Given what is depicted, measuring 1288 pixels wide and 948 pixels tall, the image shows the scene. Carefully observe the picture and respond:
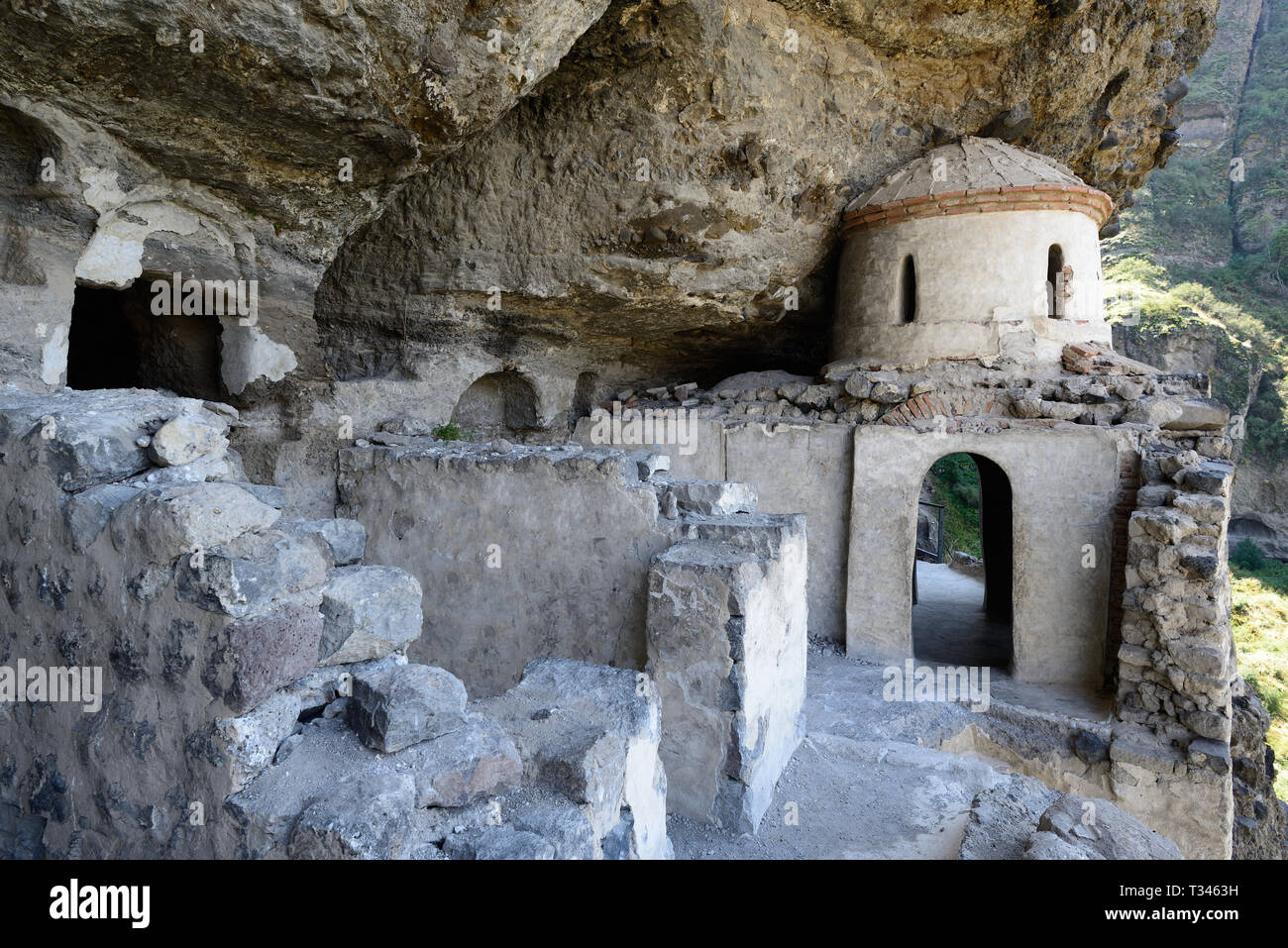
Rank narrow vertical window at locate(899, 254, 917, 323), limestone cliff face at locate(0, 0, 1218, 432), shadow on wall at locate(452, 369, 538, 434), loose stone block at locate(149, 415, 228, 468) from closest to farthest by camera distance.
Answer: loose stone block at locate(149, 415, 228, 468) → limestone cliff face at locate(0, 0, 1218, 432) → narrow vertical window at locate(899, 254, 917, 323) → shadow on wall at locate(452, 369, 538, 434)

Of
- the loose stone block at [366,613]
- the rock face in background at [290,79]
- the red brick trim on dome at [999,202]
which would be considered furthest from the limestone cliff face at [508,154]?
the loose stone block at [366,613]

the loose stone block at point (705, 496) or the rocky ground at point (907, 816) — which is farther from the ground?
the loose stone block at point (705, 496)

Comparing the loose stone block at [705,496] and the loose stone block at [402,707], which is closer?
the loose stone block at [402,707]

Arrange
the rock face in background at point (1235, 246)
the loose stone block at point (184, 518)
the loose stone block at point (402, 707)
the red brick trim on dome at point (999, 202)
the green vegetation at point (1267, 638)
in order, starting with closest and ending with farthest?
the loose stone block at point (402, 707) → the loose stone block at point (184, 518) → the red brick trim on dome at point (999, 202) → the green vegetation at point (1267, 638) → the rock face in background at point (1235, 246)

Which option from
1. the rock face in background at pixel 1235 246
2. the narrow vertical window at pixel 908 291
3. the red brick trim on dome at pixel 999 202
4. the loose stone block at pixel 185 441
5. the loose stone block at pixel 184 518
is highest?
the rock face in background at pixel 1235 246

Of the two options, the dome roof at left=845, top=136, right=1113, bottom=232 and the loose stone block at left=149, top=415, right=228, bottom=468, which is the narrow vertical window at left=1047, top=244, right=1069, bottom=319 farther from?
the loose stone block at left=149, top=415, right=228, bottom=468

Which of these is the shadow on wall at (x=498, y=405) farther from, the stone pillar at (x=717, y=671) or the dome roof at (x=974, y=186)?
the stone pillar at (x=717, y=671)

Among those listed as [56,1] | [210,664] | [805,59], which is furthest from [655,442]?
[210,664]

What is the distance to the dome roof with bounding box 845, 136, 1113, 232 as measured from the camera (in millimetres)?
7281

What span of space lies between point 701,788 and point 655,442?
4.83 m

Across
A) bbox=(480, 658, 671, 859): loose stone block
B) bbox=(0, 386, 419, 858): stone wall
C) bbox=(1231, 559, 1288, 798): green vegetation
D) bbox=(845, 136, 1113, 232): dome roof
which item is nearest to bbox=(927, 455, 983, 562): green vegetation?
bbox=(1231, 559, 1288, 798): green vegetation

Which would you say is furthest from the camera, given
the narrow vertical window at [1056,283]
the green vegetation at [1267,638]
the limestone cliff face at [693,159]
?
the green vegetation at [1267,638]

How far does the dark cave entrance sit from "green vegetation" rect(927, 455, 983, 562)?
1459 centimetres

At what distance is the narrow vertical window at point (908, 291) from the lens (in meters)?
Result: 7.73
